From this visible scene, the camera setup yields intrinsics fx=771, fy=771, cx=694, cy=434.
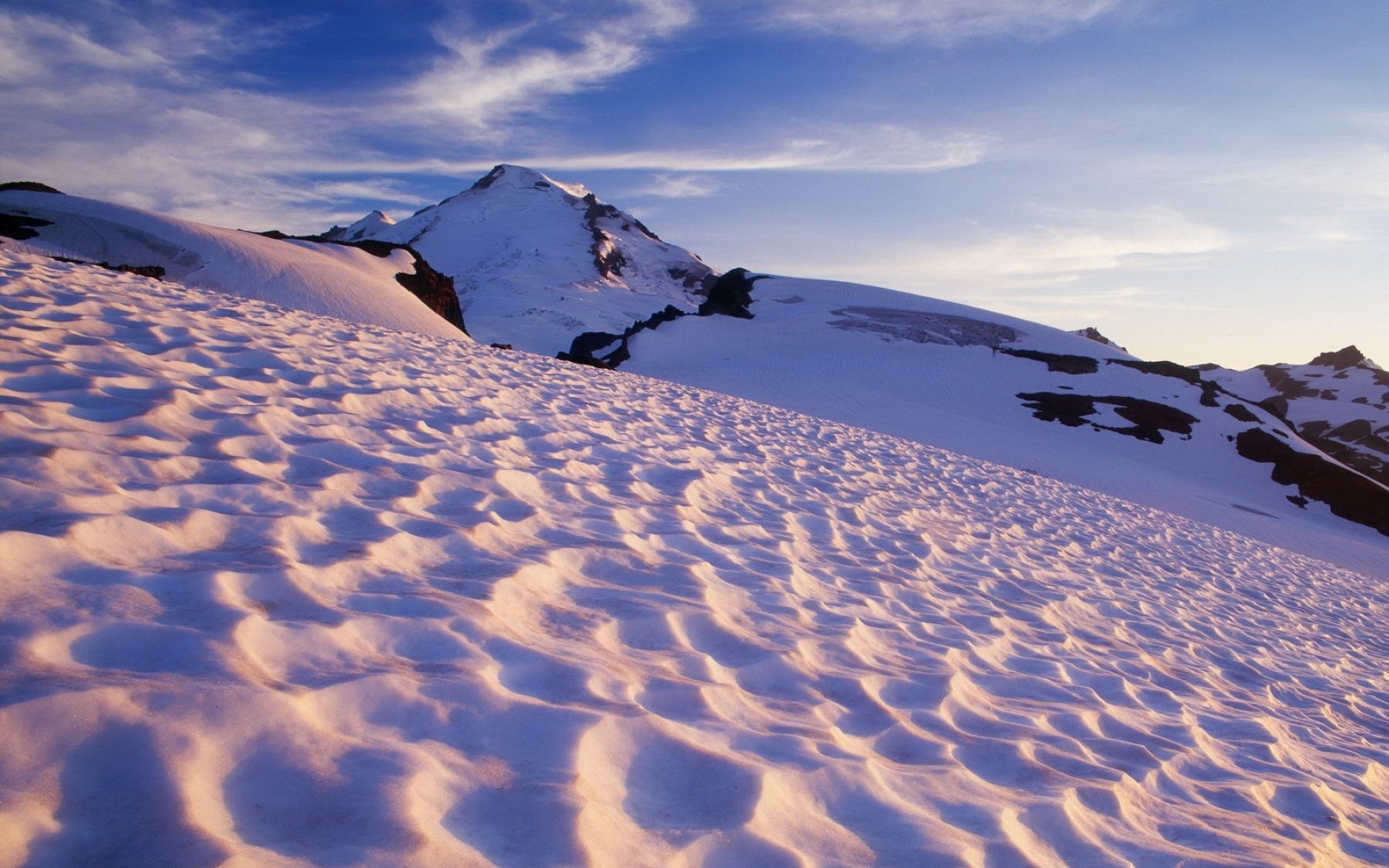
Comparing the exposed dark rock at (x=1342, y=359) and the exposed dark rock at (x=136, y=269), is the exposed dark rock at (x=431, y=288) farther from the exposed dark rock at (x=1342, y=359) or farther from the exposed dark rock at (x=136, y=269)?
the exposed dark rock at (x=1342, y=359)

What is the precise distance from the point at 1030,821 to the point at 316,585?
2473 millimetres

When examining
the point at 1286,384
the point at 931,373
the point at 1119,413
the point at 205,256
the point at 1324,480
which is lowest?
the point at 1324,480

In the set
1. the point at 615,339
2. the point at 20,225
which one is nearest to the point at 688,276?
the point at 615,339

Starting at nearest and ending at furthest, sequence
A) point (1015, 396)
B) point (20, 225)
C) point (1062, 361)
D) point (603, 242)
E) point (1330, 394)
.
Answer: point (20, 225) < point (1015, 396) < point (1062, 361) < point (1330, 394) < point (603, 242)

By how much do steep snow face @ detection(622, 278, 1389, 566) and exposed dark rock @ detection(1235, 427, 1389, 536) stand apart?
0.41m

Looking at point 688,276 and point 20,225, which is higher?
point 688,276

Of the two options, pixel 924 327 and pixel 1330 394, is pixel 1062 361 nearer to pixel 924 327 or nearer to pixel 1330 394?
pixel 924 327

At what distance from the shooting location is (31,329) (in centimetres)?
506

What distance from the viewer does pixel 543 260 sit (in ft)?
305

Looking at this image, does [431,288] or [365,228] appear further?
[365,228]

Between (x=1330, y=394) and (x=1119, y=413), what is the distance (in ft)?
184

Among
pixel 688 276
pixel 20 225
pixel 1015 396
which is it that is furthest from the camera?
pixel 688 276

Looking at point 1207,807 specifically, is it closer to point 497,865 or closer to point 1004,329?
point 497,865

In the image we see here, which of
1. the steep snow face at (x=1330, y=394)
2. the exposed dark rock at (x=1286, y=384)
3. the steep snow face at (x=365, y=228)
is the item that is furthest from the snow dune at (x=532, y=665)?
the steep snow face at (x=365, y=228)
